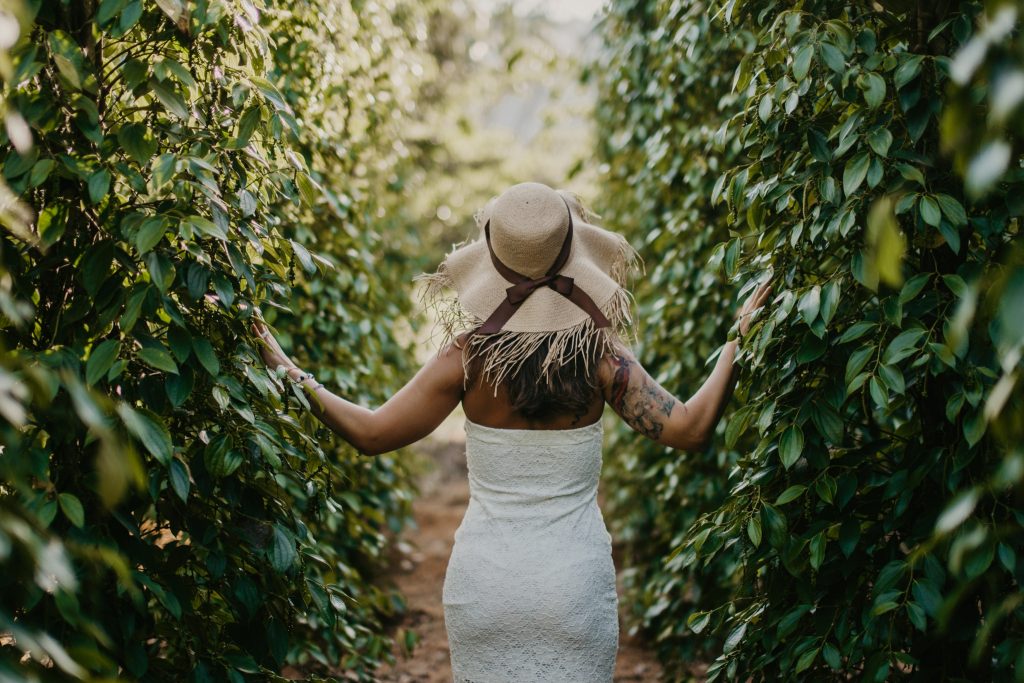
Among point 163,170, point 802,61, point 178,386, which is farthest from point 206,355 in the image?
point 802,61

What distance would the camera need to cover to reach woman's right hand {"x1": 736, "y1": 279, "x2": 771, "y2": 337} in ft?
7.24

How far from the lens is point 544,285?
90.0 inches

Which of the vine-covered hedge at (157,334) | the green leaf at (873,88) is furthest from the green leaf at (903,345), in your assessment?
the vine-covered hedge at (157,334)

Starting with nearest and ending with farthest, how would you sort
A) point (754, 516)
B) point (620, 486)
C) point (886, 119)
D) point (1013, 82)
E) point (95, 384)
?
point (1013, 82)
point (95, 384)
point (886, 119)
point (754, 516)
point (620, 486)

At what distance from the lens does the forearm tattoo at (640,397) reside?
2320mm

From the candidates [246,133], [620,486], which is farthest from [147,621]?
[620,486]

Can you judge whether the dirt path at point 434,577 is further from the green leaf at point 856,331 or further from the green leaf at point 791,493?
the green leaf at point 856,331

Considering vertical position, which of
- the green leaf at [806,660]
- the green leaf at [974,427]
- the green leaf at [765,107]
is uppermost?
the green leaf at [765,107]

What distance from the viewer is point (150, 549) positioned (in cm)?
180

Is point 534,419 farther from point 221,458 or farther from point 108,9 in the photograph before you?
point 108,9

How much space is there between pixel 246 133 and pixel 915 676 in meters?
1.78

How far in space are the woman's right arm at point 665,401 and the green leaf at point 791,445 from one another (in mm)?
A: 306

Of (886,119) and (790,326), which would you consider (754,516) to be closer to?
(790,326)

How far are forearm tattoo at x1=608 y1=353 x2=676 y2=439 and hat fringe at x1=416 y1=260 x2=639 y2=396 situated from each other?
0.06m
